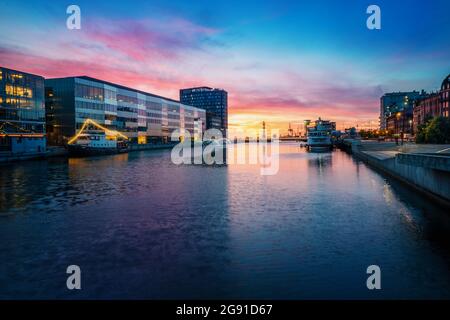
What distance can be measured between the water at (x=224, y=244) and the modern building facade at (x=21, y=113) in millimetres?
61353

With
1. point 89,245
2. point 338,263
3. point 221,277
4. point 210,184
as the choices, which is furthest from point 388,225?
point 210,184

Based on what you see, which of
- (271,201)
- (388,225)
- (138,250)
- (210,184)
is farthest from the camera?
(210,184)

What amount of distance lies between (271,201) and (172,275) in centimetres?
1638

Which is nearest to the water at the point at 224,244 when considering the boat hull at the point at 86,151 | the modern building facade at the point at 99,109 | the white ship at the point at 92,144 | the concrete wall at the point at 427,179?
the concrete wall at the point at 427,179

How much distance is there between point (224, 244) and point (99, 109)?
121 m

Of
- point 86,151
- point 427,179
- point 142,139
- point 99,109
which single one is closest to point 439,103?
point 427,179

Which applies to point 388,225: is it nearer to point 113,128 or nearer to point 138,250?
point 138,250

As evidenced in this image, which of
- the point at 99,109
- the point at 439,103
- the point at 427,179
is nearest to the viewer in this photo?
the point at 427,179

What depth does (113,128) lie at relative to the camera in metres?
136

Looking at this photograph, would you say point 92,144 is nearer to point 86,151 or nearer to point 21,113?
point 86,151

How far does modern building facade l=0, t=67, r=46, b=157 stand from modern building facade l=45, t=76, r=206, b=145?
16.6m

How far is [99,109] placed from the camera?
12725cm

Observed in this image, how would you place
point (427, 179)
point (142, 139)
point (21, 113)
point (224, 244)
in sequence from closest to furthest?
point (224, 244), point (427, 179), point (21, 113), point (142, 139)

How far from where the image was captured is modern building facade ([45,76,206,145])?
376 feet
